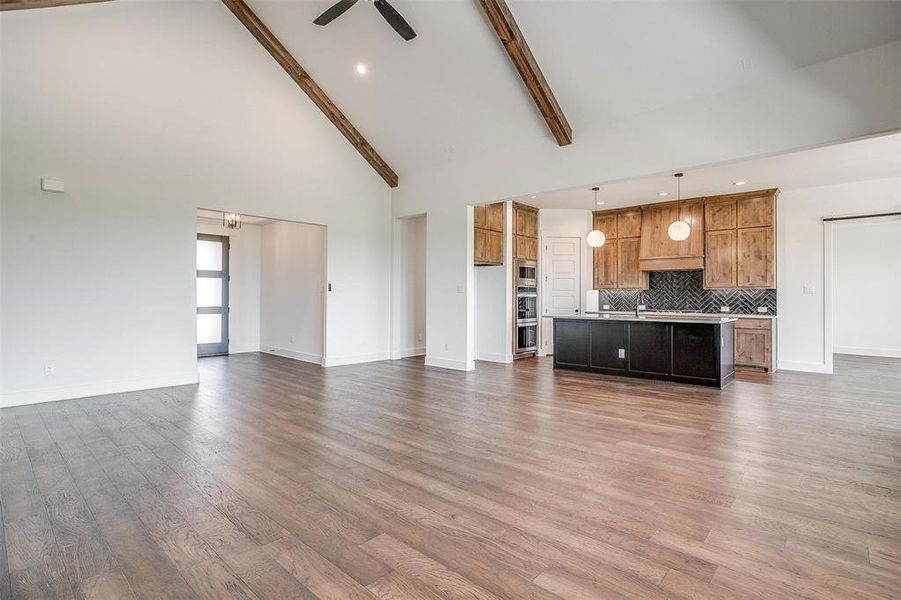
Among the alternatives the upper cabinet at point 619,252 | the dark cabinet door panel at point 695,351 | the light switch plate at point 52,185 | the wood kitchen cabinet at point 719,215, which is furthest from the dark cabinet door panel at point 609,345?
the light switch plate at point 52,185

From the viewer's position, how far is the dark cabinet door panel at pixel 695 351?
17.9ft

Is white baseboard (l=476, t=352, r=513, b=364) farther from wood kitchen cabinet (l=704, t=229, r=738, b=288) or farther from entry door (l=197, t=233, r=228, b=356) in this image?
entry door (l=197, t=233, r=228, b=356)

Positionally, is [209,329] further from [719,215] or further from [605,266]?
[719,215]

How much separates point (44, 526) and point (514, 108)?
5499 mm

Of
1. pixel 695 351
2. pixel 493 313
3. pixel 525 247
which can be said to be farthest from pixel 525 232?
pixel 695 351

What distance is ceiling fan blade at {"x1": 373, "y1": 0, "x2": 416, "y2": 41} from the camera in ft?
13.9

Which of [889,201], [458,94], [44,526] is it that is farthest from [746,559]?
[889,201]

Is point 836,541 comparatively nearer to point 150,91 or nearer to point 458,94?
point 458,94

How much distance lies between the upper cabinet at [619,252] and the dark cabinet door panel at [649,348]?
8.64 ft

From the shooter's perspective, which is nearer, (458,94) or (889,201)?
(458,94)

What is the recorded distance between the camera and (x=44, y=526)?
2145 mm

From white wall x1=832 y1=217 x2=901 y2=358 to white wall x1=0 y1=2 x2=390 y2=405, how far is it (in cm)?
1063

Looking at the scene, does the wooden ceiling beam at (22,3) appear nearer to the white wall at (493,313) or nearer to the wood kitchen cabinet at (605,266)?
the white wall at (493,313)

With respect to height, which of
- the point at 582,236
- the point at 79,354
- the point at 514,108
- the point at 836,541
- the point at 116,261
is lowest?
the point at 836,541
